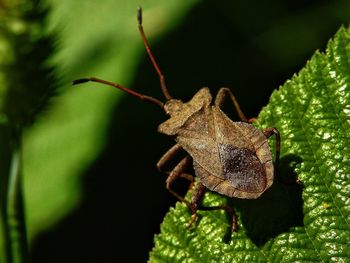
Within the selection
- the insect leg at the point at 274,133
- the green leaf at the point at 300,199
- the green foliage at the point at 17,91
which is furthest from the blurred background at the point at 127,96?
the insect leg at the point at 274,133

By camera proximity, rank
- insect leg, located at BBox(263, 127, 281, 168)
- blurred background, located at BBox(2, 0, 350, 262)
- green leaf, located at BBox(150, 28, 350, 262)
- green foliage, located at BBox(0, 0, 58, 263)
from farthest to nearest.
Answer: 1. blurred background, located at BBox(2, 0, 350, 262)
2. green foliage, located at BBox(0, 0, 58, 263)
3. insect leg, located at BBox(263, 127, 281, 168)
4. green leaf, located at BBox(150, 28, 350, 262)

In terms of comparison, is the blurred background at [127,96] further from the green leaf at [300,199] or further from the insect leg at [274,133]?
the insect leg at [274,133]

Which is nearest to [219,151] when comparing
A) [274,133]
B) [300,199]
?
[274,133]

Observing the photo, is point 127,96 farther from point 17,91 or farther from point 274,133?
point 274,133

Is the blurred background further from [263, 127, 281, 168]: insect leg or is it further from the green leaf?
[263, 127, 281, 168]: insect leg

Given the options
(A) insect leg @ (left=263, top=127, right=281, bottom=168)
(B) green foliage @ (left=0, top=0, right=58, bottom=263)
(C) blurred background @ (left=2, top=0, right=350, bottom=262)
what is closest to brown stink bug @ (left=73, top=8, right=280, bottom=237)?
(A) insect leg @ (left=263, top=127, right=281, bottom=168)

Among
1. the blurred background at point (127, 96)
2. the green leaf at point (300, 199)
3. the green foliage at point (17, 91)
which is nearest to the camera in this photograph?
the green leaf at point (300, 199)

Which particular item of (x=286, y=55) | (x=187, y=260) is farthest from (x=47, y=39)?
(x=286, y=55)
